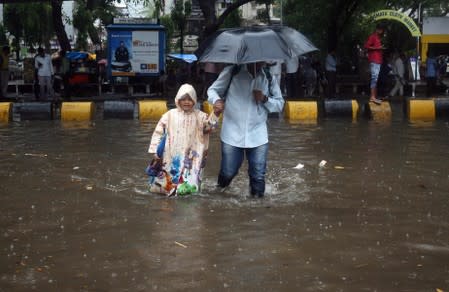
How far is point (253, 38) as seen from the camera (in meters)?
6.96

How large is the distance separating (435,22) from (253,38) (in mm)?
35856

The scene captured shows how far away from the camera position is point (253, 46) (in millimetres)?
6875

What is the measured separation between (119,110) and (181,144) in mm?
8567

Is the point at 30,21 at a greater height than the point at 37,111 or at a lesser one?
greater

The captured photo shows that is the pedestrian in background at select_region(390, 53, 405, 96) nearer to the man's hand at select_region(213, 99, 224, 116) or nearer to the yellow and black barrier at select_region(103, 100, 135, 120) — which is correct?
the yellow and black barrier at select_region(103, 100, 135, 120)

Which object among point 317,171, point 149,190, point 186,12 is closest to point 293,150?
point 317,171

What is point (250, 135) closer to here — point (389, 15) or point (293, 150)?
point (293, 150)

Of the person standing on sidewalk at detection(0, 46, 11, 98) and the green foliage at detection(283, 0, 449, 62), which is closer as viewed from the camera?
the person standing on sidewalk at detection(0, 46, 11, 98)

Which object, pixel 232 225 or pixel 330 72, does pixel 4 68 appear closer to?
pixel 330 72

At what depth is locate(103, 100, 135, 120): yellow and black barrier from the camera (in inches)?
622

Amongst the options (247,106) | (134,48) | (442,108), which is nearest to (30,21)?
(134,48)

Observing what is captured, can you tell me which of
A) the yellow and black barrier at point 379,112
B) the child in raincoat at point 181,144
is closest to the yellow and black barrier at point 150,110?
the yellow and black barrier at point 379,112

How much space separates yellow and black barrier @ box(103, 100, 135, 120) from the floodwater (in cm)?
465

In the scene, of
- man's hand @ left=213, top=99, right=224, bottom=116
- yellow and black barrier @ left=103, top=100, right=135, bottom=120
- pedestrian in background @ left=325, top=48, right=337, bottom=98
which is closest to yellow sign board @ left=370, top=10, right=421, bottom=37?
pedestrian in background @ left=325, top=48, right=337, bottom=98
